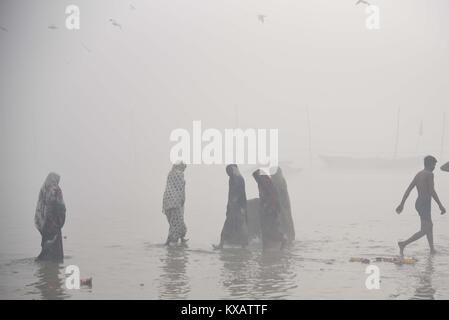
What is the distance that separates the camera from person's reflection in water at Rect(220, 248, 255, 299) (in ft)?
36.1

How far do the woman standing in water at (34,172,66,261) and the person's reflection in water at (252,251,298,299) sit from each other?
3466 mm

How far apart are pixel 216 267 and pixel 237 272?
71 cm

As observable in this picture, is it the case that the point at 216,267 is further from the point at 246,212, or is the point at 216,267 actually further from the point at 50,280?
the point at 50,280

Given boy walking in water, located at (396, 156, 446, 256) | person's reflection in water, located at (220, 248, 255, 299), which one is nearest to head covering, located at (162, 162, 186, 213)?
person's reflection in water, located at (220, 248, 255, 299)

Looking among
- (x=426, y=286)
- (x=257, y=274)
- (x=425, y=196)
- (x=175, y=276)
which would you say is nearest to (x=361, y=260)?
(x=425, y=196)

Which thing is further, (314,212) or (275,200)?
(314,212)

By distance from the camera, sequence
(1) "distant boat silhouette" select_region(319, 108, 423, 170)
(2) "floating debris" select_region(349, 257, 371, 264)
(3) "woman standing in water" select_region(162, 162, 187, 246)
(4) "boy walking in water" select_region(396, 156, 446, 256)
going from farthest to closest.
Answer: (1) "distant boat silhouette" select_region(319, 108, 423, 170) < (3) "woman standing in water" select_region(162, 162, 187, 246) < (4) "boy walking in water" select_region(396, 156, 446, 256) < (2) "floating debris" select_region(349, 257, 371, 264)

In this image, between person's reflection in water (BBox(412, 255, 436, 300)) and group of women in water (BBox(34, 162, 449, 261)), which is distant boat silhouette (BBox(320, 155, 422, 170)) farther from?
person's reflection in water (BBox(412, 255, 436, 300))

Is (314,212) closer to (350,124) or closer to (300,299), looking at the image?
(300,299)

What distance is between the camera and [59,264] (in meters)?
13.6

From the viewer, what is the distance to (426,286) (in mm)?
11258
